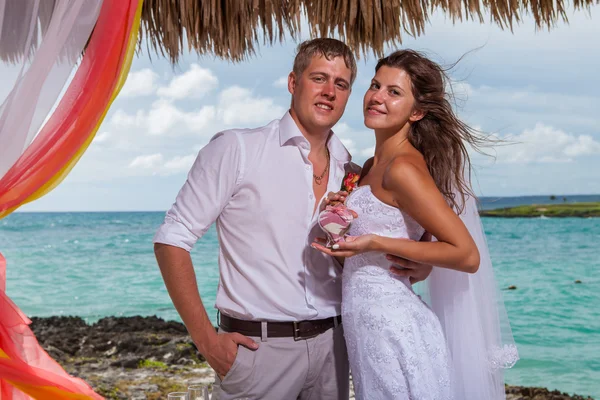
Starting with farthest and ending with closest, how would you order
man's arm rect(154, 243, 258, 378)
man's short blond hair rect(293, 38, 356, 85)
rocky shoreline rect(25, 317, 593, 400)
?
rocky shoreline rect(25, 317, 593, 400) → man's short blond hair rect(293, 38, 356, 85) → man's arm rect(154, 243, 258, 378)

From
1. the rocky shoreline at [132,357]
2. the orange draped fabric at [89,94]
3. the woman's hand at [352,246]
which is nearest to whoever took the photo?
the woman's hand at [352,246]

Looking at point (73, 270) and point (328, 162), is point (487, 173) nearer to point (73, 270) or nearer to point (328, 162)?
point (73, 270)

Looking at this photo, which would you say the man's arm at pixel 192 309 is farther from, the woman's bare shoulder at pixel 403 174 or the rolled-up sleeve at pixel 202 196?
the woman's bare shoulder at pixel 403 174

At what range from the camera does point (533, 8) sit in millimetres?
3770

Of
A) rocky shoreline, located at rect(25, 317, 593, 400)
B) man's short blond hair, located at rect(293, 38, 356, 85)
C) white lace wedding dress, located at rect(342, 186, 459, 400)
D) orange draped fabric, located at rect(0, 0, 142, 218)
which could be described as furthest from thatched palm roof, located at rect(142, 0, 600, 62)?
rocky shoreline, located at rect(25, 317, 593, 400)

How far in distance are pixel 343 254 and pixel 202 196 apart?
1.86ft

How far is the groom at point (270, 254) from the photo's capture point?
245 centimetres

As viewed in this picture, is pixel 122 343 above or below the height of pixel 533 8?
below

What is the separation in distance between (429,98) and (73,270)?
20989 millimetres

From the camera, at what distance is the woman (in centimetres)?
223

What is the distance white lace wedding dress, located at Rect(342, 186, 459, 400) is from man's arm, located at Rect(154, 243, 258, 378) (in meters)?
0.40

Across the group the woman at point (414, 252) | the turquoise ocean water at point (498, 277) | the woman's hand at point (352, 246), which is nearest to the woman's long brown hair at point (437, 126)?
the woman at point (414, 252)

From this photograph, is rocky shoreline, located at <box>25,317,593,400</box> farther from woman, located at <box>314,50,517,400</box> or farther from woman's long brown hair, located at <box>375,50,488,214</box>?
woman's long brown hair, located at <box>375,50,488,214</box>

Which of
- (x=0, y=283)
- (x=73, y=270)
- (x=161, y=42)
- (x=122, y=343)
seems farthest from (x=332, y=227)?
(x=73, y=270)
